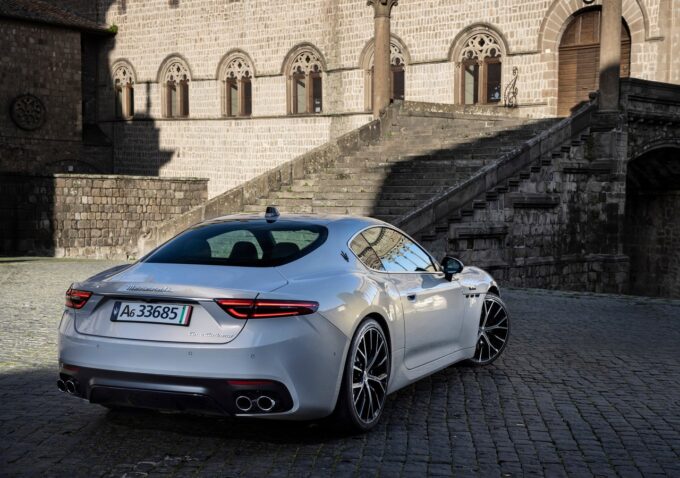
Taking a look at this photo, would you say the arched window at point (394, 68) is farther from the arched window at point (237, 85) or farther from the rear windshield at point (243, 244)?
the rear windshield at point (243, 244)

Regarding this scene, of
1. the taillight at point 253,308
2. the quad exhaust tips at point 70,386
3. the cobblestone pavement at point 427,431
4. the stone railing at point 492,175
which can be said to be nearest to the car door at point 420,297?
the cobblestone pavement at point 427,431

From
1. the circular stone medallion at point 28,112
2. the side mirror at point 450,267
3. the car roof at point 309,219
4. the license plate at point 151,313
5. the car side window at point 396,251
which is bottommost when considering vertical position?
the license plate at point 151,313

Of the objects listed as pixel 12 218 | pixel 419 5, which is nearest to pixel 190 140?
pixel 419 5

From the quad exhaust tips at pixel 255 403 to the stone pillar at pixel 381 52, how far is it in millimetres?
19059

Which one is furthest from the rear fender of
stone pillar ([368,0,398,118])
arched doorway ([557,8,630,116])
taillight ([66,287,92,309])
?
arched doorway ([557,8,630,116])

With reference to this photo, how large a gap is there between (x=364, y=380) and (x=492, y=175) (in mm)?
13013

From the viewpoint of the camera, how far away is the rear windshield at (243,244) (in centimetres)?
561

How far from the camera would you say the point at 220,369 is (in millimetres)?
4977

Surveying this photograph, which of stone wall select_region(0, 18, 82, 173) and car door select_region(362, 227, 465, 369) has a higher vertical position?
stone wall select_region(0, 18, 82, 173)

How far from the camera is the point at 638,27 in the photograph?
25.9 meters

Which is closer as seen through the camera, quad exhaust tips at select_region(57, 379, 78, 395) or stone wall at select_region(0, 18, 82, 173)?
quad exhaust tips at select_region(57, 379, 78, 395)

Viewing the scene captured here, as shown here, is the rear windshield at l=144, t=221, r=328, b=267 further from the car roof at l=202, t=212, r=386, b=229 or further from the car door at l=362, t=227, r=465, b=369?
the car door at l=362, t=227, r=465, b=369

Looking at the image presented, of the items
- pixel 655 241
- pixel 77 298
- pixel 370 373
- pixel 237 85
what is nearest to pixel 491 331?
pixel 370 373

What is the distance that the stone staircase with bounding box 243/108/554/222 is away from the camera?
19609 millimetres
